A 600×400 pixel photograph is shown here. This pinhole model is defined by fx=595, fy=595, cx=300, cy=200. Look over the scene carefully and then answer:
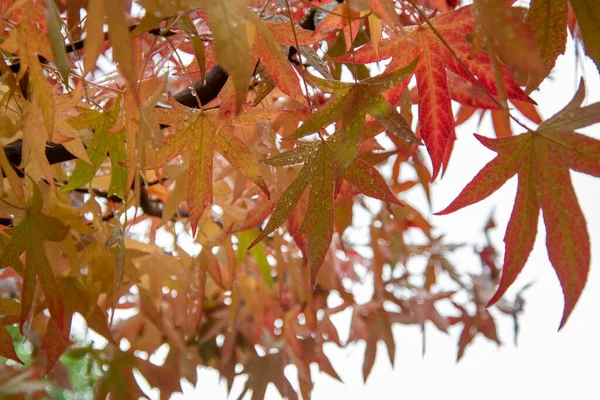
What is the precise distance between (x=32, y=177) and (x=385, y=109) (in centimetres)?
34

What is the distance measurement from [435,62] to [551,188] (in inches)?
6.6

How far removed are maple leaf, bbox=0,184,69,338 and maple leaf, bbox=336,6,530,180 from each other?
0.98 feet

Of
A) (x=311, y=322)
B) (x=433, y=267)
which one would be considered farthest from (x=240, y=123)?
(x=433, y=267)

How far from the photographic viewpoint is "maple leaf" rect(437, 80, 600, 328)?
417 millimetres

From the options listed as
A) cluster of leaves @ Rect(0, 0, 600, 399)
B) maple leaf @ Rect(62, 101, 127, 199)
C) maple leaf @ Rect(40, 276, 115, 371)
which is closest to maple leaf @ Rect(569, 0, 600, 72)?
cluster of leaves @ Rect(0, 0, 600, 399)

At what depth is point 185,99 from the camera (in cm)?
64

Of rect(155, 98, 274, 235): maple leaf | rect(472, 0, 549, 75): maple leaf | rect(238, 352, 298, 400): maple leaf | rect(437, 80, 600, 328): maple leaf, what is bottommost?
rect(238, 352, 298, 400): maple leaf

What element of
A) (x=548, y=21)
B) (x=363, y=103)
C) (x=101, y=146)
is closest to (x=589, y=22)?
(x=548, y=21)

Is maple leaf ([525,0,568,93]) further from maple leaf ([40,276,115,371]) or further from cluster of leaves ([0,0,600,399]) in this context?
maple leaf ([40,276,115,371])

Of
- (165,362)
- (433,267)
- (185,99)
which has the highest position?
(185,99)

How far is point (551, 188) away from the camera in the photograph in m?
0.45

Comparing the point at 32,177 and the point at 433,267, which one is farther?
the point at 433,267

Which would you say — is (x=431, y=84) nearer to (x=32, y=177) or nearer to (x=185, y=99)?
(x=185, y=99)

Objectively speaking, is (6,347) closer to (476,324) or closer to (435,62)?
(435,62)
